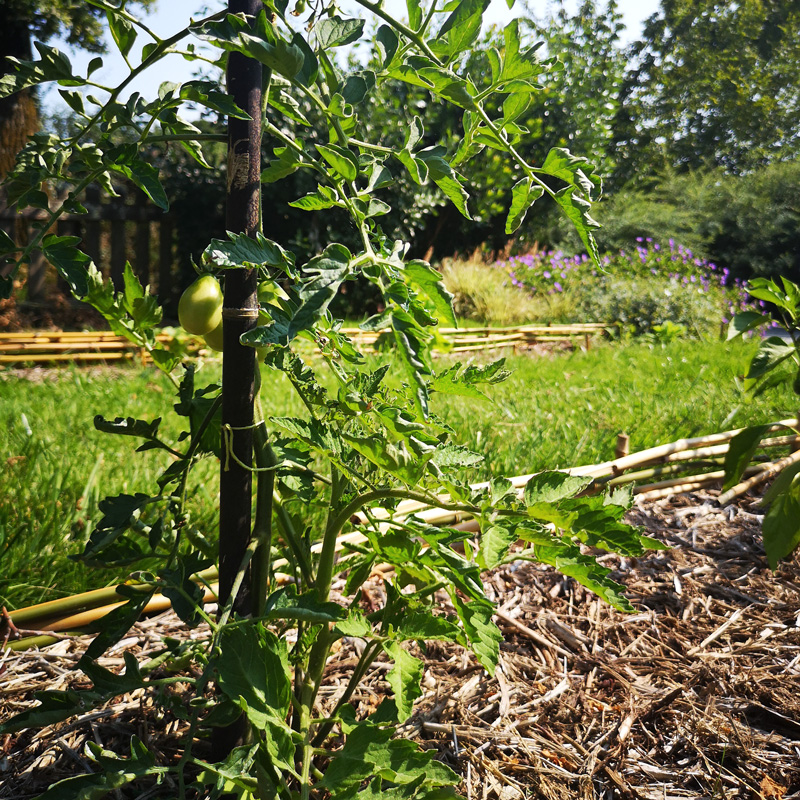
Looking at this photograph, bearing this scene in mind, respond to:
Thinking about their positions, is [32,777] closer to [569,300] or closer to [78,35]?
[569,300]

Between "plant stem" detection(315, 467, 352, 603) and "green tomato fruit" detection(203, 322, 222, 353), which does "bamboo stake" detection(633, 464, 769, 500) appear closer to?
"plant stem" detection(315, 467, 352, 603)

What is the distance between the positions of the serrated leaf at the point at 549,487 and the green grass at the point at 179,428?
97 cm

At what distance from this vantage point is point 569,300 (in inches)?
328

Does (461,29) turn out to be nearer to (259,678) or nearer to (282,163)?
(282,163)

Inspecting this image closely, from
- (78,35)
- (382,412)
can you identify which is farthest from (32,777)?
(78,35)

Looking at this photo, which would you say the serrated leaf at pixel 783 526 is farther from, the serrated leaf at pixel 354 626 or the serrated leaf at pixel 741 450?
the serrated leaf at pixel 354 626

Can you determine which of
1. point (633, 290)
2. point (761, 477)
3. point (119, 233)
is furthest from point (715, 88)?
point (761, 477)

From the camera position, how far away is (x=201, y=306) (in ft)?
2.73

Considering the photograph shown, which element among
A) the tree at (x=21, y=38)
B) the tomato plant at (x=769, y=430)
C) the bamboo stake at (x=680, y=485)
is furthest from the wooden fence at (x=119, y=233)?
the tomato plant at (x=769, y=430)

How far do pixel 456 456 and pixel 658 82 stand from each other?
31.5 m

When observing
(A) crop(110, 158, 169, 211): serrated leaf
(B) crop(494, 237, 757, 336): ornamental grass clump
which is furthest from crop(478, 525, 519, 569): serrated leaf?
(B) crop(494, 237, 757, 336): ornamental grass clump

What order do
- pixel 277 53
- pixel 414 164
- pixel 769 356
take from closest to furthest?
1. pixel 277 53
2. pixel 414 164
3. pixel 769 356

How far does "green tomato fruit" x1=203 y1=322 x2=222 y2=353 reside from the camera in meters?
→ 0.88

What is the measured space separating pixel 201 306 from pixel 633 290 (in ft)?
26.6
